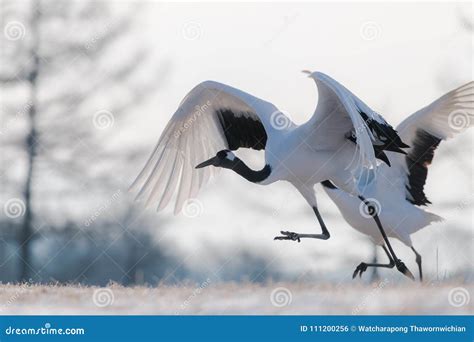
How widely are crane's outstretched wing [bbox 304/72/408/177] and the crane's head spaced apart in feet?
2.68

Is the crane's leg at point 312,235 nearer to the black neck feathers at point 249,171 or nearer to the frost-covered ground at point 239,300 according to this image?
the black neck feathers at point 249,171

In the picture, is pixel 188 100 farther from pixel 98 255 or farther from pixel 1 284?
pixel 98 255

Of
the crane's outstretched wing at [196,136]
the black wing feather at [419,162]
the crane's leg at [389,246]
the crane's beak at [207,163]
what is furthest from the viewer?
the black wing feather at [419,162]

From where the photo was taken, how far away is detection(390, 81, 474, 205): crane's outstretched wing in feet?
30.3

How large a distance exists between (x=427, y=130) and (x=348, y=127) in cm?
128

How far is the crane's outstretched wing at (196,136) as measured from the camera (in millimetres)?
9133

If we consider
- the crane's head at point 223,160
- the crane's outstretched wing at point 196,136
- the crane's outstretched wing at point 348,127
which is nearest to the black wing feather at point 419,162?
the crane's outstretched wing at point 348,127

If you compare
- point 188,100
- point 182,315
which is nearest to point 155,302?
point 182,315

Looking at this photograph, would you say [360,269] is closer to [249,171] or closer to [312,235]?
[312,235]

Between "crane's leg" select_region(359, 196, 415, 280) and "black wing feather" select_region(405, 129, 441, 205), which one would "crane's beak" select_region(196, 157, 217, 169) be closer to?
"crane's leg" select_region(359, 196, 415, 280)

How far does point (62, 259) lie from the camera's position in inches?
569

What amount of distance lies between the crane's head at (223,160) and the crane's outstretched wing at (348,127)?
82 cm

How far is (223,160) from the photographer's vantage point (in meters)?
8.79

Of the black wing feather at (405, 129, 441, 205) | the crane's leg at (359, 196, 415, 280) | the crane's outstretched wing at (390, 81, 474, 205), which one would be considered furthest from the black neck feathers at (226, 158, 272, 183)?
the black wing feather at (405, 129, 441, 205)
